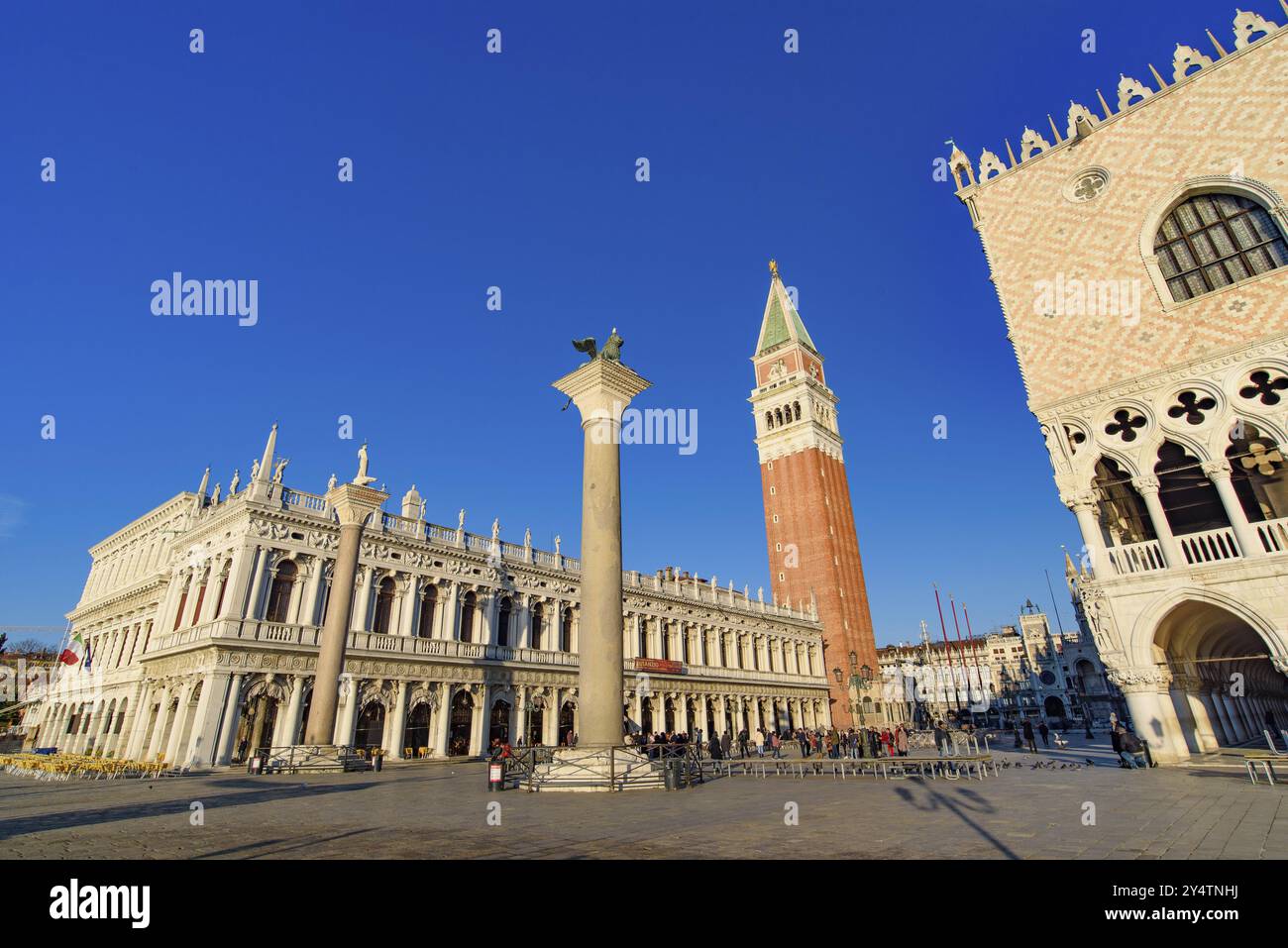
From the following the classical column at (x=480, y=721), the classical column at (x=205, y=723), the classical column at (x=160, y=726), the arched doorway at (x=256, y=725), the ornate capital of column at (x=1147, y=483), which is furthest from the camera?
the classical column at (x=480, y=721)

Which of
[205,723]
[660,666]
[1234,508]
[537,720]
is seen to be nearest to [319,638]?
[205,723]

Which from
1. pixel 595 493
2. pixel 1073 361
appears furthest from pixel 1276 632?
pixel 595 493

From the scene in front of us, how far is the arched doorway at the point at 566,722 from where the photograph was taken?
1415 inches

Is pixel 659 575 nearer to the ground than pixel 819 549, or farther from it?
nearer to the ground

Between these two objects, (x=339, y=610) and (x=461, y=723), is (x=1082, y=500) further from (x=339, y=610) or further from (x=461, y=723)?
(x=461, y=723)

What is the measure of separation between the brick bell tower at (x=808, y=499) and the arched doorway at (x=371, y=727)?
42.4 metres

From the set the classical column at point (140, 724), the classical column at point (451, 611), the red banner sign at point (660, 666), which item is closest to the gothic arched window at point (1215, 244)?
the red banner sign at point (660, 666)

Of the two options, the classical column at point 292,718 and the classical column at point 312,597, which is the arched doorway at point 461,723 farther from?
the classical column at point 312,597

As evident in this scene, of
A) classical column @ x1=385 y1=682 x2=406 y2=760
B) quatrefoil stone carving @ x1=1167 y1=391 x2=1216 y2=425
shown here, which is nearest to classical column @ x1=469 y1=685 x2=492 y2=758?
classical column @ x1=385 y1=682 x2=406 y2=760

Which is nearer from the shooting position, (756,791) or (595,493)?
(756,791)

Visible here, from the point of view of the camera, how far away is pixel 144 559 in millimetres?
40812

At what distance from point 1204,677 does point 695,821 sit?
61.2 ft
